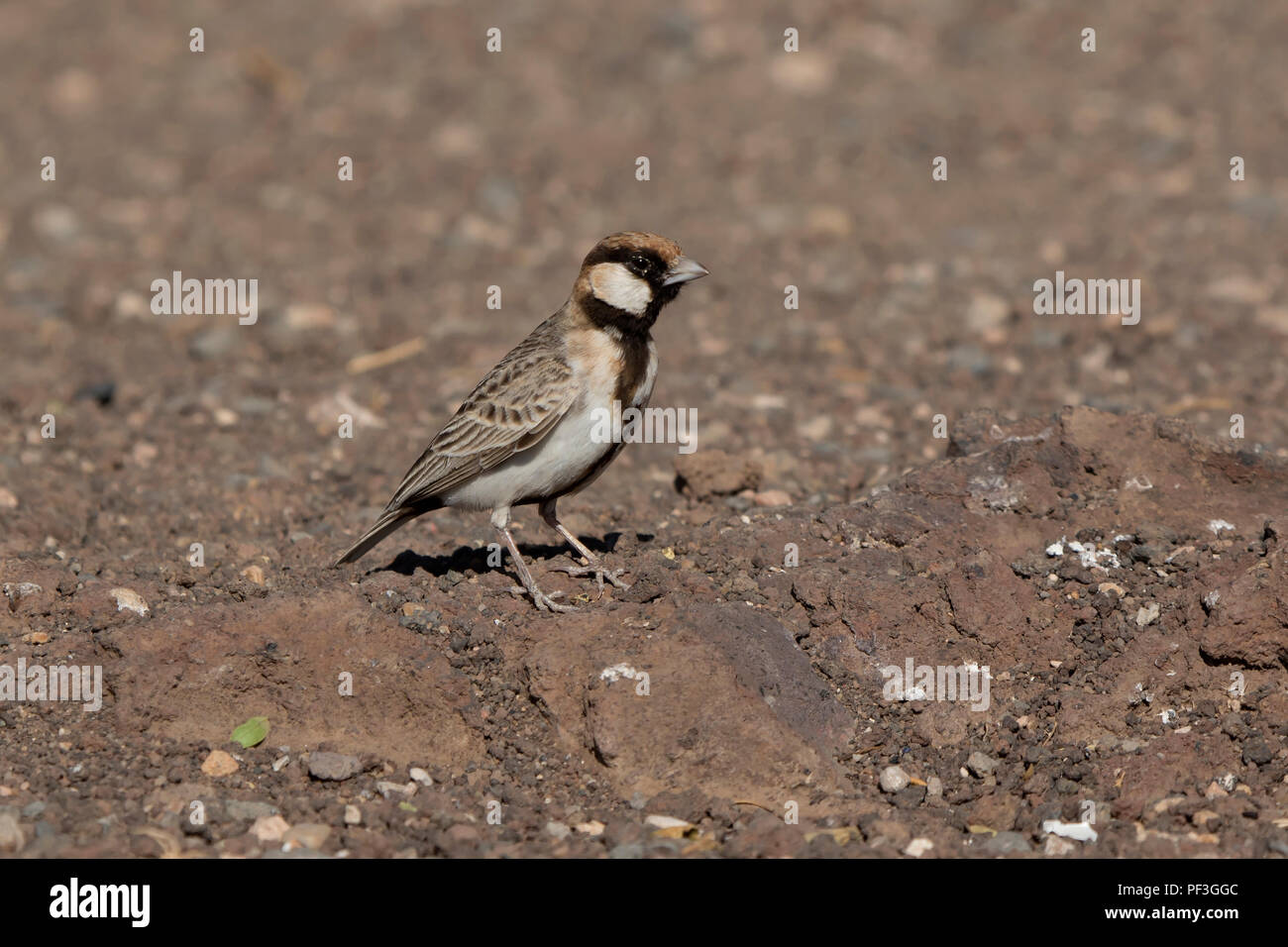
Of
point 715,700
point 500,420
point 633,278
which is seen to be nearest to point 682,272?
point 633,278

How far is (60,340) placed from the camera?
12820 mm

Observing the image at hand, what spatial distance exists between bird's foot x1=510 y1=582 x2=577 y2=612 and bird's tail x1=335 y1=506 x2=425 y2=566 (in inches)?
40.0

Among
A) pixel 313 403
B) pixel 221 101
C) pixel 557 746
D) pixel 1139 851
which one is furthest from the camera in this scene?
pixel 221 101

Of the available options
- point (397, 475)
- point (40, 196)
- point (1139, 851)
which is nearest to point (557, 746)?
point (1139, 851)

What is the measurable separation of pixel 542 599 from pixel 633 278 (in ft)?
5.80

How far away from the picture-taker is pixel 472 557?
7.79 m

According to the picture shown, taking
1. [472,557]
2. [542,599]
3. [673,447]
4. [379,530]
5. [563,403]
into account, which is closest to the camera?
[542,599]

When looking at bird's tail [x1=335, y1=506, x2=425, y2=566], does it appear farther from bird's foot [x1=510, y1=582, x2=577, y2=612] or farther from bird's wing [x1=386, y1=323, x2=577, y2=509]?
bird's foot [x1=510, y1=582, x2=577, y2=612]

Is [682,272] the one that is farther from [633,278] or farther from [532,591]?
[532,591]

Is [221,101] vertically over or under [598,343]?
over

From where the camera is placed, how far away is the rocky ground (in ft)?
20.1
